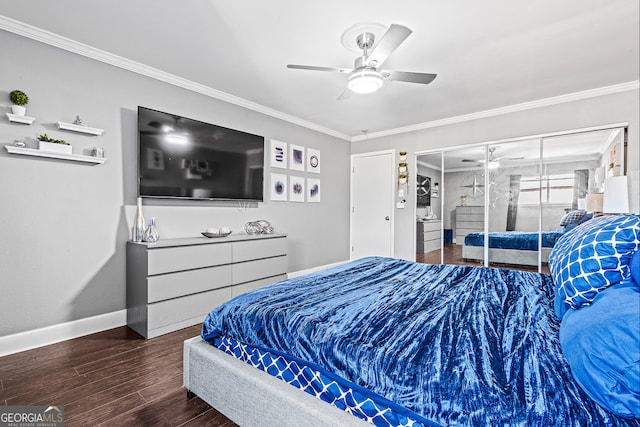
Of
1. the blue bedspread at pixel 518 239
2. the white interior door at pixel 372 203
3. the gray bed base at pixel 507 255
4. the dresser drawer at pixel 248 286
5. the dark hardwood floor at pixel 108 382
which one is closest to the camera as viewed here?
the dark hardwood floor at pixel 108 382

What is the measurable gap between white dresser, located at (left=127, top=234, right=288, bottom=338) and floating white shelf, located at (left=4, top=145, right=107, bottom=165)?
812 millimetres

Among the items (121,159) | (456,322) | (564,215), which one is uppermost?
(121,159)

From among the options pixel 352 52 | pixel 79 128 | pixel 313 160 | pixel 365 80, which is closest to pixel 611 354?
pixel 365 80

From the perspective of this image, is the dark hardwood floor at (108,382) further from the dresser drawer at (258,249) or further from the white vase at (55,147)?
the white vase at (55,147)

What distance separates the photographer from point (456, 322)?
51.4 inches

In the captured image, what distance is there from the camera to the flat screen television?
2.93 m

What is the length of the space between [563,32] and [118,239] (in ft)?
14.0

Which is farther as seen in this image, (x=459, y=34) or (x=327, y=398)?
(x=459, y=34)

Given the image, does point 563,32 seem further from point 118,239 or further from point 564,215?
point 118,239

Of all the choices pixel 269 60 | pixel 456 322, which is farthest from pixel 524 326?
pixel 269 60

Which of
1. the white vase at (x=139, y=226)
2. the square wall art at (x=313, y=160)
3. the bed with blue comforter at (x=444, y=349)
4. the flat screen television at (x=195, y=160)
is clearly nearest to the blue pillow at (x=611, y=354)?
the bed with blue comforter at (x=444, y=349)

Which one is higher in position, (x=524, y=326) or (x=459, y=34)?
(x=459, y=34)

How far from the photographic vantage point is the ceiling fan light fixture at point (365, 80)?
91.2 inches

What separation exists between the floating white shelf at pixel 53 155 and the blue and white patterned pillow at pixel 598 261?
3.39 meters
